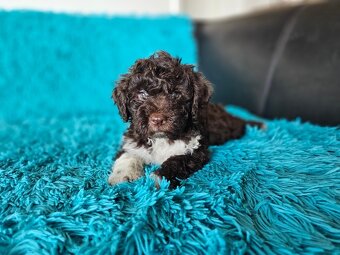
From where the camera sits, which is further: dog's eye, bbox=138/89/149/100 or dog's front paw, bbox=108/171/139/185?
dog's eye, bbox=138/89/149/100

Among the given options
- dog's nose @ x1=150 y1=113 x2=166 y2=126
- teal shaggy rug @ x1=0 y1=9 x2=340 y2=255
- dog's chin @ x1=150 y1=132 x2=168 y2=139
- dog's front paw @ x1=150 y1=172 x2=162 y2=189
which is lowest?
teal shaggy rug @ x1=0 y1=9 x2=340 y2=255

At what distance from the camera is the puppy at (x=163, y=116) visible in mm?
1872

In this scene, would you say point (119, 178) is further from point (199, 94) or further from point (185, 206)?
point (199, 94)

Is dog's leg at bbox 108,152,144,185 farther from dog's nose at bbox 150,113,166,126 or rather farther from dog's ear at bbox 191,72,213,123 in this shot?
dog's ear at bbox 191,72,213,123

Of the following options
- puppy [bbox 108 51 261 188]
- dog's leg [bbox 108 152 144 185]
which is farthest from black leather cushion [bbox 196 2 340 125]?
dog's leg [bbox 108 152 144 185]

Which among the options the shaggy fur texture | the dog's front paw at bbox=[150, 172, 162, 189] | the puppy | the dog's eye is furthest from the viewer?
the dog's eye

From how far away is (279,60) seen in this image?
3408mm

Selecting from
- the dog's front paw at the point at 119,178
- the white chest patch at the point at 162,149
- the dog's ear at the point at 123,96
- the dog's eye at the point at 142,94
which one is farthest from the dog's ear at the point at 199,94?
the dog's front paw at the point at 119,178

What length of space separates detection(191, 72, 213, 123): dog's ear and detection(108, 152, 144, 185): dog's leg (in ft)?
1.54

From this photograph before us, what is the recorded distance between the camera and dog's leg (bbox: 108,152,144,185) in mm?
1753

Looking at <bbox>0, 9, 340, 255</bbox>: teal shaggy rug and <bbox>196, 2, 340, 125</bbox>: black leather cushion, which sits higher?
<bbox>196, 2, 340, 125</bbox>: black leather cushion

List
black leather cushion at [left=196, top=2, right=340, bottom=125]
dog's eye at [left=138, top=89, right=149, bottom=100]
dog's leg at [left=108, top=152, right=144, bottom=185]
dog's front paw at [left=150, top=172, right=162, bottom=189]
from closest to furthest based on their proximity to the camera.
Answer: dog's front paw at [left=150, top=172, right=162, bottom=189]
dog's leg at [left=108, top=152, right=144, bottom=185]
dog's eye at [left=138, top=89, right=149, bottom=100]
black leather cushion at [left=196, top=2, right=340, bottom=125]

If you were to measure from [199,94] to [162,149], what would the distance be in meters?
0.44

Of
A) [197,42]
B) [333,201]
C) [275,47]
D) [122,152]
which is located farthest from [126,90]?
[197,42]
